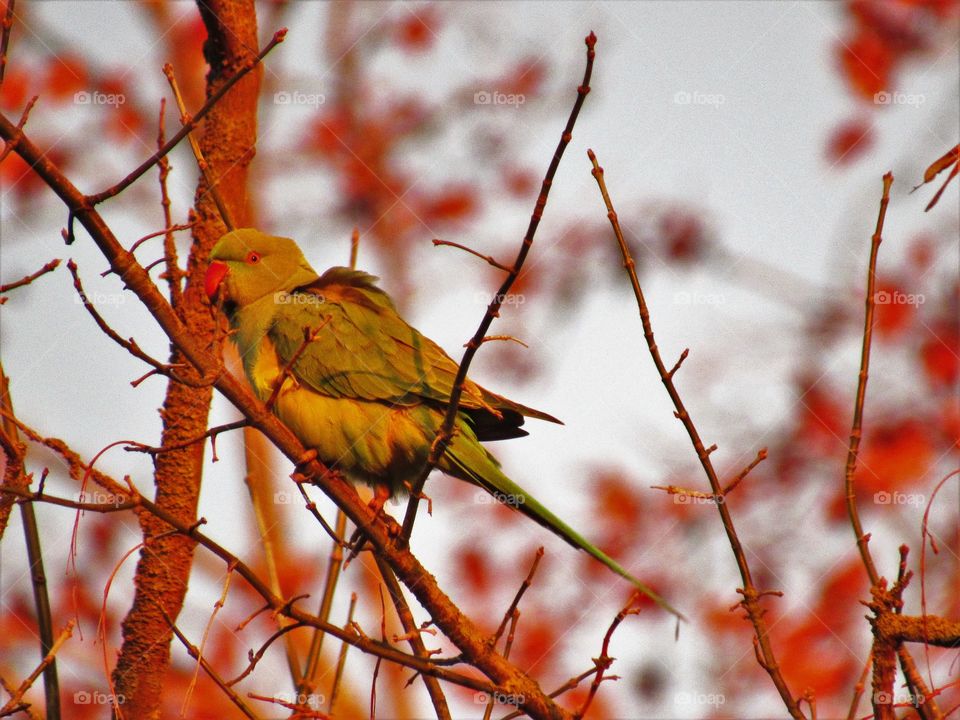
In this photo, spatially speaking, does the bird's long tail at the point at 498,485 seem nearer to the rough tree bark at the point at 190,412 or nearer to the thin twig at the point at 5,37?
the rough tree bark at the point at 190,412

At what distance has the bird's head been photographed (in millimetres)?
3730

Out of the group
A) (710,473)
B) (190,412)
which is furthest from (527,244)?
(190,412)

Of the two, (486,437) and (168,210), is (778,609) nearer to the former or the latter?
(486,437)

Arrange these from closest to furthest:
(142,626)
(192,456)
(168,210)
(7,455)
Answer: (7,455), (168,210), (142,626), (192,456)

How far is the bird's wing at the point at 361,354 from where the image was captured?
140 inches

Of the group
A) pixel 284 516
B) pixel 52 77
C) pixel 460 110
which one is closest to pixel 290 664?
pixel 284 516

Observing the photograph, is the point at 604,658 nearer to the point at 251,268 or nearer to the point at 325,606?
the point at 325,606

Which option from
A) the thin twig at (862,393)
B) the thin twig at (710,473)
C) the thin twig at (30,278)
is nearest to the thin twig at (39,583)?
the thin twig at (30,278)

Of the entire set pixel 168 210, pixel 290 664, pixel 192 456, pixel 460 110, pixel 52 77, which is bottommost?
pixel 290 664

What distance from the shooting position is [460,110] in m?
10.1

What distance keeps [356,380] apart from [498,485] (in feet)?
2.52

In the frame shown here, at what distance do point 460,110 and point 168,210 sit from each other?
25.4ft

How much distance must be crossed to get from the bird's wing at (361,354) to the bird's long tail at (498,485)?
0.18m

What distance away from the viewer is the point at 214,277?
12.0 feet
